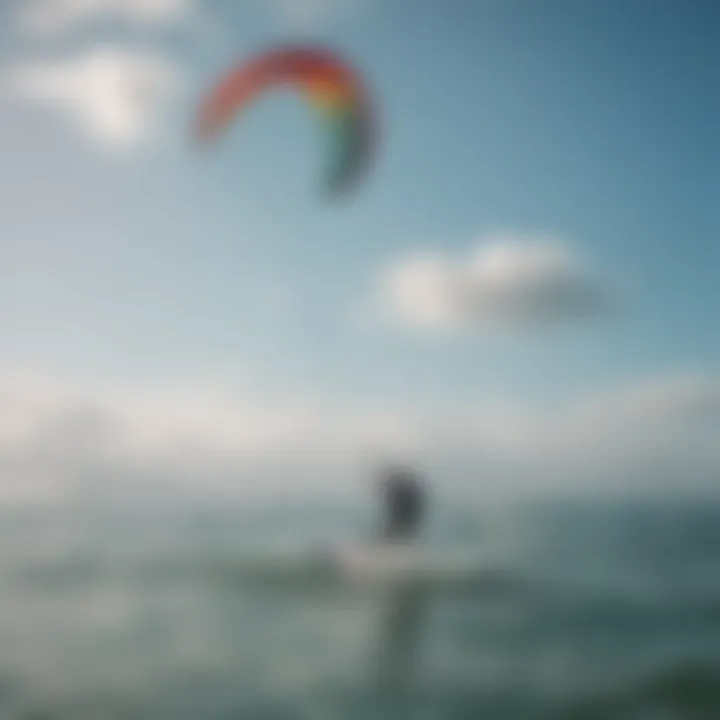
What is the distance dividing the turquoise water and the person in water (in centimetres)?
13

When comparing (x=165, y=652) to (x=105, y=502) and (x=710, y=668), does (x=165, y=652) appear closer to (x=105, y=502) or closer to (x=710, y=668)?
(x=105, y=502)

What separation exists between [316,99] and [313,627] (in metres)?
2.08

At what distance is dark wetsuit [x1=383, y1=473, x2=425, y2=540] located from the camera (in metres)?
4.20

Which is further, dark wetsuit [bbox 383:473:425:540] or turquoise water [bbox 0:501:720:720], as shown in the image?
dark wetsuit [bbox 383:473:425:540]

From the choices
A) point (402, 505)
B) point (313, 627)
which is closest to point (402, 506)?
point (402, 505)

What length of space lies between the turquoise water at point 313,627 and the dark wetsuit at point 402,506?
130 mm

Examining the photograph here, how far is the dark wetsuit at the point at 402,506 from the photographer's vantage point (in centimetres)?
420

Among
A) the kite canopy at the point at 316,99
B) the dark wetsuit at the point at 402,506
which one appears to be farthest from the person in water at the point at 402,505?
the kite canopy at the point at 316,99

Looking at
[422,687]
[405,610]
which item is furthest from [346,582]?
[422,687]

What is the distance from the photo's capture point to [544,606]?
4.30m

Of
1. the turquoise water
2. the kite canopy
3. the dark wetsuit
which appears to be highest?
the kite canopy

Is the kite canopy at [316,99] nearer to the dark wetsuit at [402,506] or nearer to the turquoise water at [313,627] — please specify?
the dark wetsuit at [402,506]

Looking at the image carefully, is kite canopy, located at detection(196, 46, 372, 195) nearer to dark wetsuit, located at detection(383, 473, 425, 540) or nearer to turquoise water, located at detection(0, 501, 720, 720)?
dark wetsuit, located at detection(383, 473, 425, 540)

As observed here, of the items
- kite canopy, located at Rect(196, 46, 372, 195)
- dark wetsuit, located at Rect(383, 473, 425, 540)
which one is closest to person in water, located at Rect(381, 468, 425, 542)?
dark wetsuit, located at Rect(383, 473, 425, 540)
